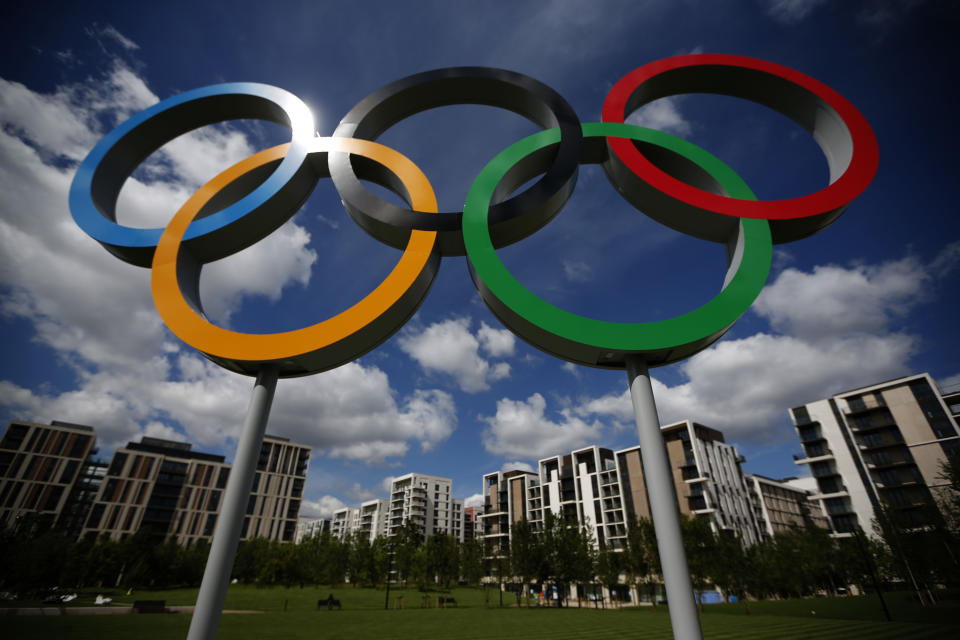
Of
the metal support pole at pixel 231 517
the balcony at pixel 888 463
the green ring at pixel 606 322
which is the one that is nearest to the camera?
the metal support pole at pixel 231 517

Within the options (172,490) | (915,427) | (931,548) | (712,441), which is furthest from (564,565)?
(172,490)

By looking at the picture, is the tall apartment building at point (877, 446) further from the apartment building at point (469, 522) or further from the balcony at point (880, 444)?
the apartment building at point (469, 522)

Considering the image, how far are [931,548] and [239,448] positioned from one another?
152 feet

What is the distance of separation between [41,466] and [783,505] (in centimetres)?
13313

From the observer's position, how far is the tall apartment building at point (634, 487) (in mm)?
66875

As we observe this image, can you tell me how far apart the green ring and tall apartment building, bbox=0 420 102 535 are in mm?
92994

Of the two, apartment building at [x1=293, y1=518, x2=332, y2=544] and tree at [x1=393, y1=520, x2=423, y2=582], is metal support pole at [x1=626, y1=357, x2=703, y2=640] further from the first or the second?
apartment building at [x1=293, y1=518, x2=332, y2=544]

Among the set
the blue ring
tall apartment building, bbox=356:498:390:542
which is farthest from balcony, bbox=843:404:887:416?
tall apartment building, bbox=356:498:390:542

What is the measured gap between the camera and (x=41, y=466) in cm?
7325

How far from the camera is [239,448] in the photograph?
266 inches

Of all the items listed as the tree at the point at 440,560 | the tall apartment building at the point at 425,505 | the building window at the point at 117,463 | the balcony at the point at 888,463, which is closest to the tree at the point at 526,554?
the tree at the point at 440,560

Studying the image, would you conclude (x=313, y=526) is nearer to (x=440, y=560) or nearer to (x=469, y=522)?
(x=469, y=522)

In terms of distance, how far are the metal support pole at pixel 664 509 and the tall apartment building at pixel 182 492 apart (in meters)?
A: 89.1

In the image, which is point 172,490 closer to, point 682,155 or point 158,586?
point 158,586
